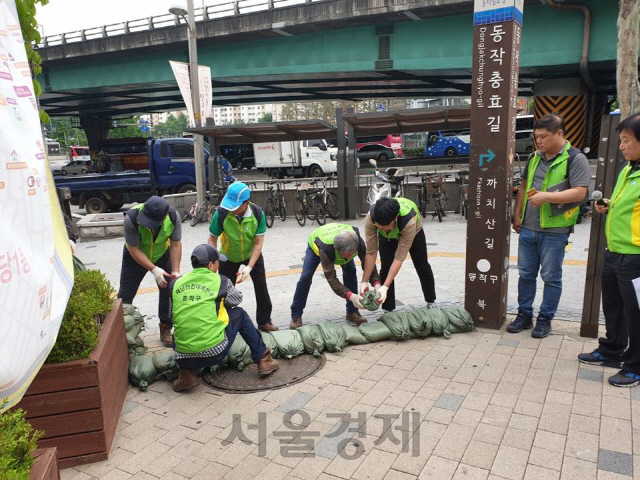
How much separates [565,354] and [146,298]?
4.89 metres

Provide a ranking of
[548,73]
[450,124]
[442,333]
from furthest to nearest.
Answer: [548,73] < [450,124] < [442,333]

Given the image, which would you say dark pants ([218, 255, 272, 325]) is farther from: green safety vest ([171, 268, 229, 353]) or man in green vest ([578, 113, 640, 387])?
man in green vest ([578, 113, 640, 387])

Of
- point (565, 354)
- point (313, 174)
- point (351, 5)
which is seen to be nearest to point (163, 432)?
point (565, 354)

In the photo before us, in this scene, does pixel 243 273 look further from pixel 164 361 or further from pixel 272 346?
pixel 164 361

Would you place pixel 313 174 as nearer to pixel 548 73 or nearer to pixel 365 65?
pixel 365 65

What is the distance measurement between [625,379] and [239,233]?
3270 millimetres

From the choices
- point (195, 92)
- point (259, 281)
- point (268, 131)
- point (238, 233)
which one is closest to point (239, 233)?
point (238, 233)

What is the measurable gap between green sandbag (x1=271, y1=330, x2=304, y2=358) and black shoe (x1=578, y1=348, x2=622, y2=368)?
2.28 metres

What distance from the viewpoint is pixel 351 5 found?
15406mm

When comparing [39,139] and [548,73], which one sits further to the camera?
[548,73]

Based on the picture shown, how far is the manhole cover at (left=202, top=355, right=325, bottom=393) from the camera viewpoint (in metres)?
3.62

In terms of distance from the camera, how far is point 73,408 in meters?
2.71

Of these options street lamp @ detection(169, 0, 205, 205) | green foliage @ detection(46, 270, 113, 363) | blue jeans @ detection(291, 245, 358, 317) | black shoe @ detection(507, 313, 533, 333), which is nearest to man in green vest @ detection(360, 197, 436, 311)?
blue jeans @ detection(291, 245, 358, 317)

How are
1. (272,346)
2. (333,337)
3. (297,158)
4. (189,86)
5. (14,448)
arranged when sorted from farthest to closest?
(297,158) < (189,86) < (333,337) < (272,346) < (14,448)
